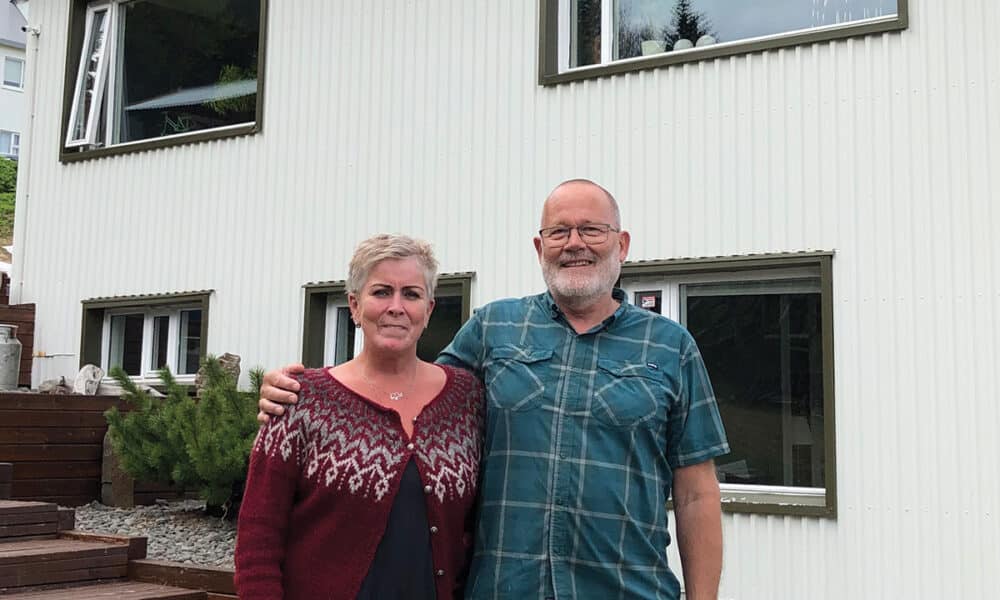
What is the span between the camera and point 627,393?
2918 millimetres

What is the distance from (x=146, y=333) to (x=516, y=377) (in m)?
7.21

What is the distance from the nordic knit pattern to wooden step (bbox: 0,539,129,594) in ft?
12.0

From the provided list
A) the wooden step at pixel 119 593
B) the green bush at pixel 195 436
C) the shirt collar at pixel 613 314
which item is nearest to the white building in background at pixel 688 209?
the green bush at pixel 195 436

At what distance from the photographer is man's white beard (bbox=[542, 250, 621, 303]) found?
300 cm

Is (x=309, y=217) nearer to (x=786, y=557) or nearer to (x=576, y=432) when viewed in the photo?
(x=786, y=557)

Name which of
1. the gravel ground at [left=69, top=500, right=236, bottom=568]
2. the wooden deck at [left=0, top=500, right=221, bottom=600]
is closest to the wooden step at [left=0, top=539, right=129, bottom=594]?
the wooden deck at [left=0, top=500, right=221, bottom=600]

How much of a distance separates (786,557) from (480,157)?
10.5 feet

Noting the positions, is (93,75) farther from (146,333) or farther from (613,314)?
(613,314)

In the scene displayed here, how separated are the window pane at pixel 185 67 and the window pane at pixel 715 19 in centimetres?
317

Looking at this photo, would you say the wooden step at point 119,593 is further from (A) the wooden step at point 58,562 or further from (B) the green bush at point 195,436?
(B) the green bush at point 195,436

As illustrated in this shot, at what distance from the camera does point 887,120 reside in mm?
6324

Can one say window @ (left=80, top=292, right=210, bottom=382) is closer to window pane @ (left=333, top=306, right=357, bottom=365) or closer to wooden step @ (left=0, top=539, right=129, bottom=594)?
window pane @ (left=333, top=306, right=357, bottom=365)

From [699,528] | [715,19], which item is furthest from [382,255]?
[715,19]

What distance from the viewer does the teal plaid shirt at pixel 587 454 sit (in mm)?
2830
